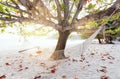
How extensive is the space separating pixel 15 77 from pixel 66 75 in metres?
1.44

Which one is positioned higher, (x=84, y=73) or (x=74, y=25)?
(x=74, y=25)

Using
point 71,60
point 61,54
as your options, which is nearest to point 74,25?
point 61,54

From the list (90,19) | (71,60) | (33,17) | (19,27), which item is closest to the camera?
(33,17)

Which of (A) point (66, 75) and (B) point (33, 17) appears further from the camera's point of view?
(B) point (33, 17)

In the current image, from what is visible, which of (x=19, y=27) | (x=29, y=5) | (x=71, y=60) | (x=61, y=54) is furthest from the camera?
(x=19, y=27)

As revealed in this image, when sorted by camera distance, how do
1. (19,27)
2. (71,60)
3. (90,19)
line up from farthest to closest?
(19,27), (71,60), (90,19)

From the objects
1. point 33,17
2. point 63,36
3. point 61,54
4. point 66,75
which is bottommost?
point 66,75

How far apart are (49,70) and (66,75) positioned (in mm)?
851

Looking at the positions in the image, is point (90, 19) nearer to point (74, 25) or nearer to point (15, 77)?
point (74, 25)

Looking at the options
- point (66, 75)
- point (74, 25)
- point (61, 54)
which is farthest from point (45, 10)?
point (66, 75)

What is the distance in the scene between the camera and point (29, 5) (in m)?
5.46

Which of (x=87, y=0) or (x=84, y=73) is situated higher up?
(x=87, y=0)

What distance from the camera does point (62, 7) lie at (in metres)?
6.44

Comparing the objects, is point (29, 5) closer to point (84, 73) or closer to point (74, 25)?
point (74, 25)
